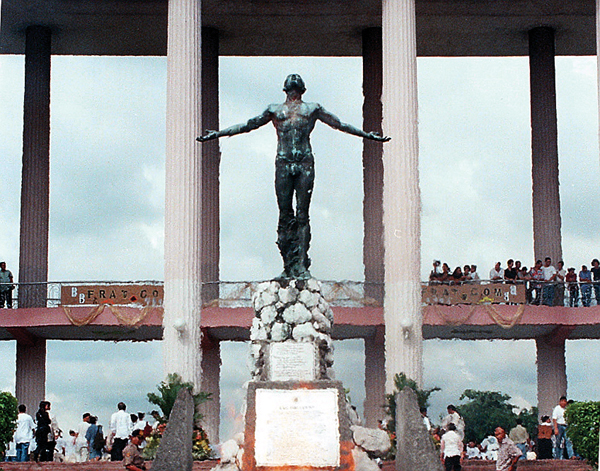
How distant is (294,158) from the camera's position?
22.4 metres

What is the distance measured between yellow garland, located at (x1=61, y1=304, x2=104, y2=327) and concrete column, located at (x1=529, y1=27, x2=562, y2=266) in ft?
53.4

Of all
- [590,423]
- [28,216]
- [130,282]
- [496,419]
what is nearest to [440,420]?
[590,423]

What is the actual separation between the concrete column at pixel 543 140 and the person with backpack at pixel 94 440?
65.4ft

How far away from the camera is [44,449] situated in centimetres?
2980

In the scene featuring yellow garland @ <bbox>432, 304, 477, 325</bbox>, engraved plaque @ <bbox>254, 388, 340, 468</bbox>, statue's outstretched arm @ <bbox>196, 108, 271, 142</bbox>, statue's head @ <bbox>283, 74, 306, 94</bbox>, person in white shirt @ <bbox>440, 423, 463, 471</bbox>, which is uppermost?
statue's head @ <bbox>283, 74, 306, 94</bbox>

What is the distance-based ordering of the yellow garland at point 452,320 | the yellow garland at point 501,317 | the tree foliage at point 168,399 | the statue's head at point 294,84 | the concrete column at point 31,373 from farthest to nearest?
the concrete column at point 31,373, the yellow garland at point 501,317, the yellow garland at point 452,320, the tree foliage at point 168,399, the statue's head at point 294,84

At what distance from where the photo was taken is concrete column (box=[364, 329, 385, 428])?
145ft

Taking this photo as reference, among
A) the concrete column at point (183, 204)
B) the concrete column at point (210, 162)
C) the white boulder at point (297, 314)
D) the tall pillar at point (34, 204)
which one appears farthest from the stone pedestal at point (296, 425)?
the tall pillar at point (34, 204)

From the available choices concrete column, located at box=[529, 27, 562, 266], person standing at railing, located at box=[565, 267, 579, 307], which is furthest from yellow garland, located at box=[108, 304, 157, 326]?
concrete column, located at box=[529, 27, 562, 266]

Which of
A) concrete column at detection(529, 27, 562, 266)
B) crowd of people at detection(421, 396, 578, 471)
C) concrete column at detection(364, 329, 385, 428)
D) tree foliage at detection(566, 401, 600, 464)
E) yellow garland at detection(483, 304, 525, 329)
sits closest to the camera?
crowd of people at detection(421, 396, 578, 471)

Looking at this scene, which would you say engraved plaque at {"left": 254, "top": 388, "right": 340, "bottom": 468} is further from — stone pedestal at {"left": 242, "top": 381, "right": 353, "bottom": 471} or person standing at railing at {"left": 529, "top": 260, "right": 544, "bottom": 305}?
person standing at railing at {"left": 529, "top": 260, "right": 544, "bottom": 305}

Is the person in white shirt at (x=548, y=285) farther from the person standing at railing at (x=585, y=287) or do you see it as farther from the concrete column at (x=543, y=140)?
the concrete column at (x=543, y=140)

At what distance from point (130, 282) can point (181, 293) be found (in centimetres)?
547

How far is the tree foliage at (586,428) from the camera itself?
26578mm
